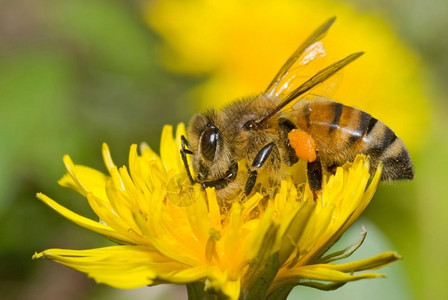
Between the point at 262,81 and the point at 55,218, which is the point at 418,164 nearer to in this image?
the point at 262,81

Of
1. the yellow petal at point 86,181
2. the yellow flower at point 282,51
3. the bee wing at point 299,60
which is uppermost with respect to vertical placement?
the yellow flower at point 282,51

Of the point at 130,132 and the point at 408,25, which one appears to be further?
the point at 408,25

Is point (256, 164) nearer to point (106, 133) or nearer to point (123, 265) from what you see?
point (123, 265)

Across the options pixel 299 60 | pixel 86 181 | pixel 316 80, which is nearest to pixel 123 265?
pixel 86 181

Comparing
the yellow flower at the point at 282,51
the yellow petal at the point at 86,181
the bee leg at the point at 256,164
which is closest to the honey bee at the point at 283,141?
the bee leg at the point at 256,164

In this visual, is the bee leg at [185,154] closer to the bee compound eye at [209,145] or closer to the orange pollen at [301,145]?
the bee compound eye at [209,145]

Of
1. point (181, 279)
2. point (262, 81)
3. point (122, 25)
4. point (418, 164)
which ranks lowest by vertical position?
point (181, 279)

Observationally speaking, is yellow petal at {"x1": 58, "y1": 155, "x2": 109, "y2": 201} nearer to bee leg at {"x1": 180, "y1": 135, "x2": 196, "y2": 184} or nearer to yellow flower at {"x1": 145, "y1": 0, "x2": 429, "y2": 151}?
bee leg at {"x1": 180, "y1": 135, "x2": 196, "y2": 184}

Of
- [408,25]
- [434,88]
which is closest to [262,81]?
[434,88]
